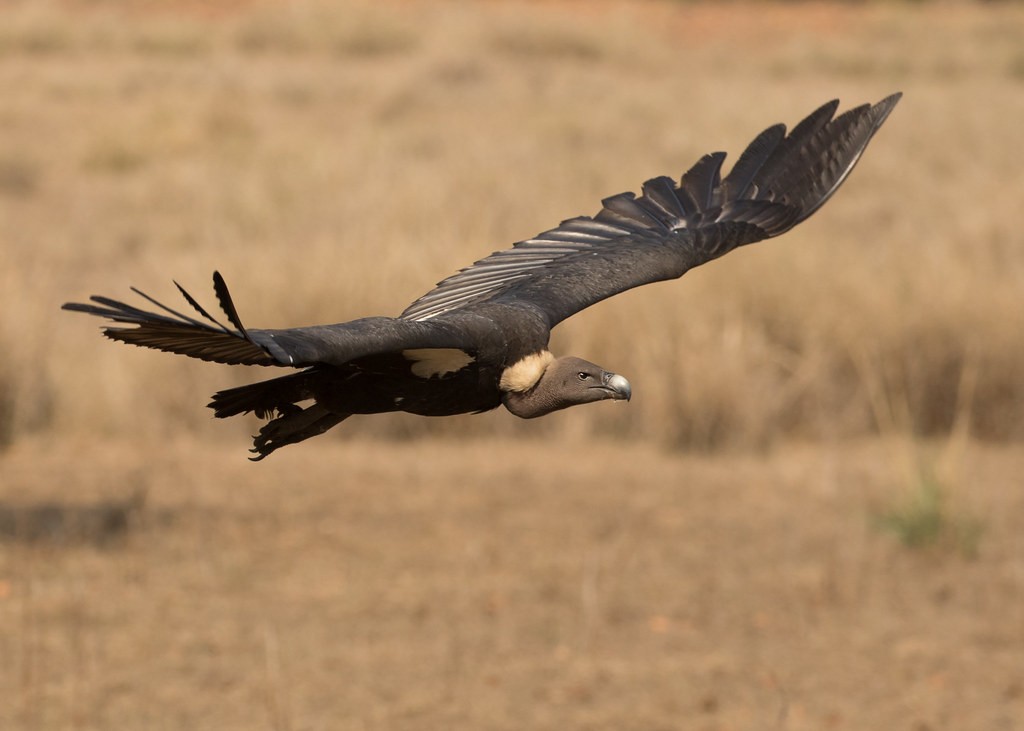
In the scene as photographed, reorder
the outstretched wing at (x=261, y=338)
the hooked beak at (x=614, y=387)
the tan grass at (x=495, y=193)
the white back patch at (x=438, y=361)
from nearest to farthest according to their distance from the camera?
1. the outstretched wing at (x=261, y=338)
2. the white back patch at (x=438, y=361)
3. the hooked beak at (x=614, y=387)
4. the tan grass at (x=495, y=193)

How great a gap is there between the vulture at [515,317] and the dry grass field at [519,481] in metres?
2.27

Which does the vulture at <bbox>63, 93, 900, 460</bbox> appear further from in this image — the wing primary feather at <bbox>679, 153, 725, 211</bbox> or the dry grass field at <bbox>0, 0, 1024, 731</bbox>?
the dry grass field at <bbox>0, 0, 1024, 731</bbox>

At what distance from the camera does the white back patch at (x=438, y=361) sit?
3.74 metres

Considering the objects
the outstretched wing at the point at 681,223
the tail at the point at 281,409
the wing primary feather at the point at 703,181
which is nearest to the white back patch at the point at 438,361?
the tail at the point at 281,409

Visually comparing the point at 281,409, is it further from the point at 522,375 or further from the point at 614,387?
the point at 614,387

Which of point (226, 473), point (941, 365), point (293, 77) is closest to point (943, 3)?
Result: point (293, 77)

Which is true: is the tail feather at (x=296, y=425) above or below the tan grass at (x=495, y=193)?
below

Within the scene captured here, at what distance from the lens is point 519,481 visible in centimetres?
936

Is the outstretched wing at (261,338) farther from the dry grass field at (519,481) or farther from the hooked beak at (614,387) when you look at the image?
the dry grass field at (519,481)

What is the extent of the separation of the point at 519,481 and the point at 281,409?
540cm

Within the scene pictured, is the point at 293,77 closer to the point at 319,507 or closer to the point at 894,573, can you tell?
the point at 319,507

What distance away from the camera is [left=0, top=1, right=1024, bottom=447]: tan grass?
9945mm

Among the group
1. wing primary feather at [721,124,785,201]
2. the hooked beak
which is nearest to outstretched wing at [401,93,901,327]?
wing primary feather at [721,124,785,201]

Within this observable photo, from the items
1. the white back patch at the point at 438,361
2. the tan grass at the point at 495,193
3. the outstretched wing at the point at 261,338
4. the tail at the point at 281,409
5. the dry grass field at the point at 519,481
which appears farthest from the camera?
the tan grass at the point at 495,193
